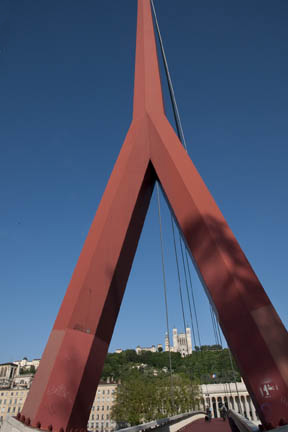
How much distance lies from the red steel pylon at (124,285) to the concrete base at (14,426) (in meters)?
0.15

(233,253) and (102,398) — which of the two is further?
(102,398)

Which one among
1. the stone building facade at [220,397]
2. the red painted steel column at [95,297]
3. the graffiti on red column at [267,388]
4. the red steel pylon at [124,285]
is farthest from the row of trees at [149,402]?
the graffiti on red column at [267,388]

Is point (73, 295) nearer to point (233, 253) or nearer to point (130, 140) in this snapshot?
point (233, 253)

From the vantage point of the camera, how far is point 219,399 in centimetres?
4531

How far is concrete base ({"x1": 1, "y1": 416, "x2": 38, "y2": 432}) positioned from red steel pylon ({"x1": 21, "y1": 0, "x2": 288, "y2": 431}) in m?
0.15

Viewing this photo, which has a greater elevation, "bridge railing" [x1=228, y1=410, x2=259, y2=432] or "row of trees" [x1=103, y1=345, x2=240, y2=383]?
"row of trees" [x1=103, y1=345, x2=240, y2=383]

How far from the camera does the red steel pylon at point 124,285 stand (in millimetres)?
3859

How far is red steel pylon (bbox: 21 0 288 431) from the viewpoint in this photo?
12.7 ft

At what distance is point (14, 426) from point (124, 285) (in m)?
2.62

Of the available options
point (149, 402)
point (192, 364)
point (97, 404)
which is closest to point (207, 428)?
point (149, 402)

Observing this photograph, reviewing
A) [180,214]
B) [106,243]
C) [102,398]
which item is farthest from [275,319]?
[102,398]

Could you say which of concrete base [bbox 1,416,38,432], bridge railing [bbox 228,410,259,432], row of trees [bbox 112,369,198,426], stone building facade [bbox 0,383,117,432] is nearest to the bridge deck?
bridge railing [bbox 228,410,259,432]

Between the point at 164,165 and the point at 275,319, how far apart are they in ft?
11.3

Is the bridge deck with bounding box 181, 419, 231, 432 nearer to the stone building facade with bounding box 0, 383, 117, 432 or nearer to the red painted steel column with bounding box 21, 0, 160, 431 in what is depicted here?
the red painted steel column with bounding box 21, 0, 160, 431
